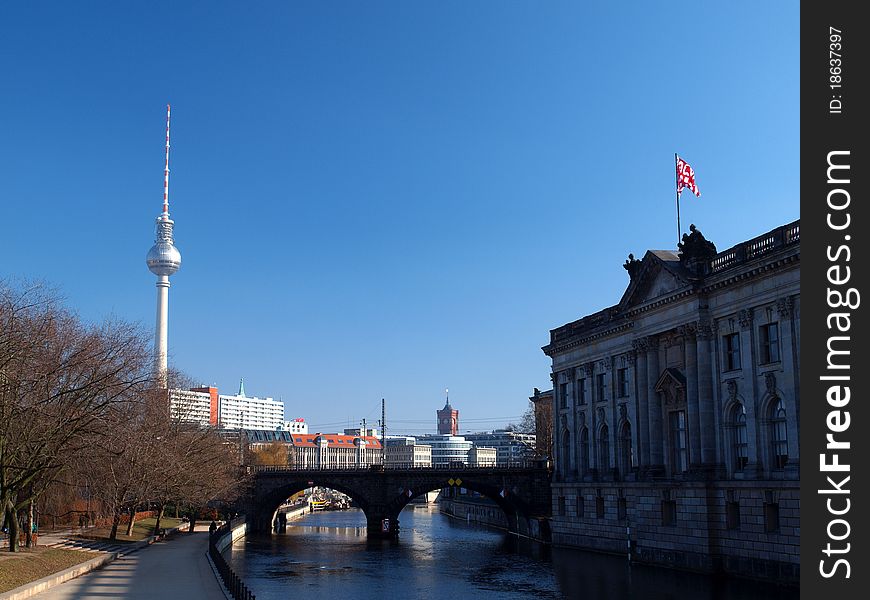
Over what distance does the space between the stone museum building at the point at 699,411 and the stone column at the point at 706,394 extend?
62 millimetres

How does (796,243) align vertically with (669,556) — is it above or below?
above

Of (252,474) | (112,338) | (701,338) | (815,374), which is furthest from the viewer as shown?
(252,474)

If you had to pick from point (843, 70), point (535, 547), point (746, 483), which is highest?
point (843, 70)

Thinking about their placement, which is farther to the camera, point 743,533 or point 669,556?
point 669,556

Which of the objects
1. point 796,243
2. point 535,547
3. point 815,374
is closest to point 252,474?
point 535,547

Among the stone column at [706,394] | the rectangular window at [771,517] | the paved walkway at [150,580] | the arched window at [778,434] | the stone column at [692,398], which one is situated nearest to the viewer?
the paved walkway at [150,580]

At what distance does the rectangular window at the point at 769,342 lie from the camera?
53225 mm

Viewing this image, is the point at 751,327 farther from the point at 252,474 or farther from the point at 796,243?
the point at 252,474

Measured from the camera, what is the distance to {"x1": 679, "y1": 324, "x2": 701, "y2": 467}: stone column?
60219 mm

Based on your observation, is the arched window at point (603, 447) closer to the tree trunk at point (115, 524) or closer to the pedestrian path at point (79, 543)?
the pedestrian path at point (79, 543)

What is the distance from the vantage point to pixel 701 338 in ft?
196

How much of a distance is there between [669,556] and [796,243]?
23399 millimetres

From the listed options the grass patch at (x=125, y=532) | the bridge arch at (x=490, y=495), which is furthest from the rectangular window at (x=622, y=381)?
the grass patch at (x=125, y=532)

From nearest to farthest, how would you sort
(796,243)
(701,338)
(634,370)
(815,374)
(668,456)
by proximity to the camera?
(815,374) < (796,243) < (701,338) < (668,456) < (634,370)
